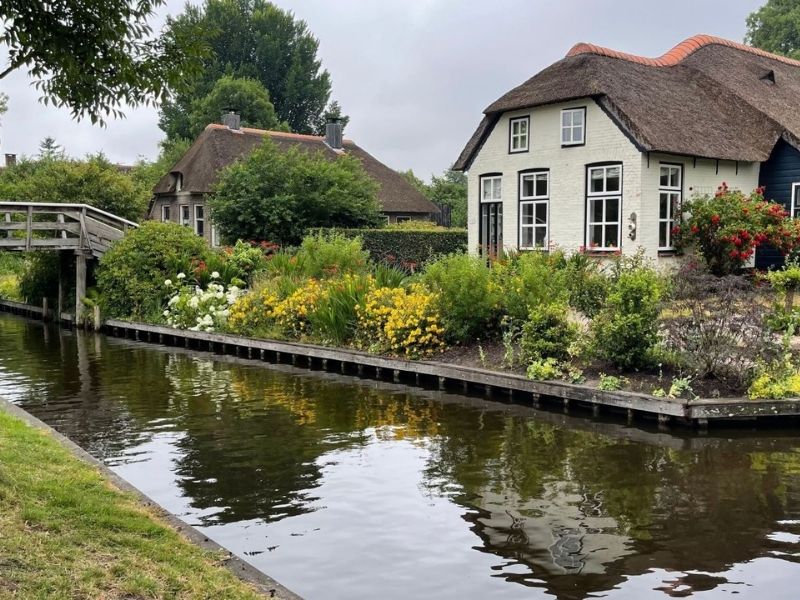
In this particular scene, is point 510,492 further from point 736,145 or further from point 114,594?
point 736,145

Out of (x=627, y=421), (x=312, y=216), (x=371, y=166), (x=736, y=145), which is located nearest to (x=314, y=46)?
(x=371, y=166)

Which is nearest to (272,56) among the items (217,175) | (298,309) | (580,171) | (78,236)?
(217,175)

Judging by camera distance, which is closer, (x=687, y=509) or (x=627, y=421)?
(x=687, y=509)

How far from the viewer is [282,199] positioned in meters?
27.0

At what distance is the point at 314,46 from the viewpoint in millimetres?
63812

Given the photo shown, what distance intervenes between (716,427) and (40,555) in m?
8.40

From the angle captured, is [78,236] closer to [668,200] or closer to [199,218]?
[199,218]

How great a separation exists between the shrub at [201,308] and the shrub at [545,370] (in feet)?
29.9

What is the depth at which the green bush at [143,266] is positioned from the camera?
2208 cm

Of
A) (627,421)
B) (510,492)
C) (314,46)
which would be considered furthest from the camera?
(314,46)

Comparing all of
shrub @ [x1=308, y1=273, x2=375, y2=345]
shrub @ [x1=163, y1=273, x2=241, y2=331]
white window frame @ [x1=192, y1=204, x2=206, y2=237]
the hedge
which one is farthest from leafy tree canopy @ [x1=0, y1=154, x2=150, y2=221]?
shrub @ [x1=308, y1=273, x2=375, y2=345]

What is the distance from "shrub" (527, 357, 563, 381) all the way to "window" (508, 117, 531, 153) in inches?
473

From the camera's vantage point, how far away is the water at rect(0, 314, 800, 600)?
20.8 ft

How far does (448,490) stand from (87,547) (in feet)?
13.3
